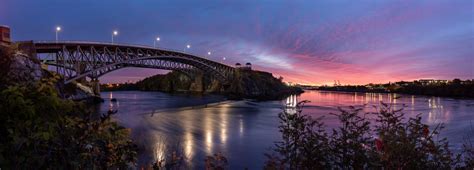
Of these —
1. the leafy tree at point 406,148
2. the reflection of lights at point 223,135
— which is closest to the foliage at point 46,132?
the leafy tree at point 406,148

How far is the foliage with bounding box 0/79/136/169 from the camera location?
320cm

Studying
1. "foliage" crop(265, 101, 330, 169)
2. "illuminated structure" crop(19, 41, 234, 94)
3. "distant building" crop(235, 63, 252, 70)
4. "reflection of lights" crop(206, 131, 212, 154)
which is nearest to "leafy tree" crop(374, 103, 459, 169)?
"foliage" crop(265, 101, 330, 169)

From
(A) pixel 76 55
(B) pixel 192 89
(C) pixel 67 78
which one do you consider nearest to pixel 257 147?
(C) pixel 67 78

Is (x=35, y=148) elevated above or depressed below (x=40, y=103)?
below

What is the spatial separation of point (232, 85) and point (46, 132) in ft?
386

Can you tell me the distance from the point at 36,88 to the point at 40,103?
0.26 m

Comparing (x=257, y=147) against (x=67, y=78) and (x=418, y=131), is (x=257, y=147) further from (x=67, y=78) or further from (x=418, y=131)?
(x=67, y=78)

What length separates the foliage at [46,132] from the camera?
126 inches

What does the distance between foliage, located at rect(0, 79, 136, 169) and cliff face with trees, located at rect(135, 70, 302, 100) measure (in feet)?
293

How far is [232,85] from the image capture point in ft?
396

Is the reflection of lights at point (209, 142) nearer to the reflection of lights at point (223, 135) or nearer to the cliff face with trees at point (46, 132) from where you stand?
the reflection of lights at point (223, 135)

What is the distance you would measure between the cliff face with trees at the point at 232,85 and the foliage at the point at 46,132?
89223 millimetres

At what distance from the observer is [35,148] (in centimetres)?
330

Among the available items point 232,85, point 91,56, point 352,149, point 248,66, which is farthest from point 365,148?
point 248,66
